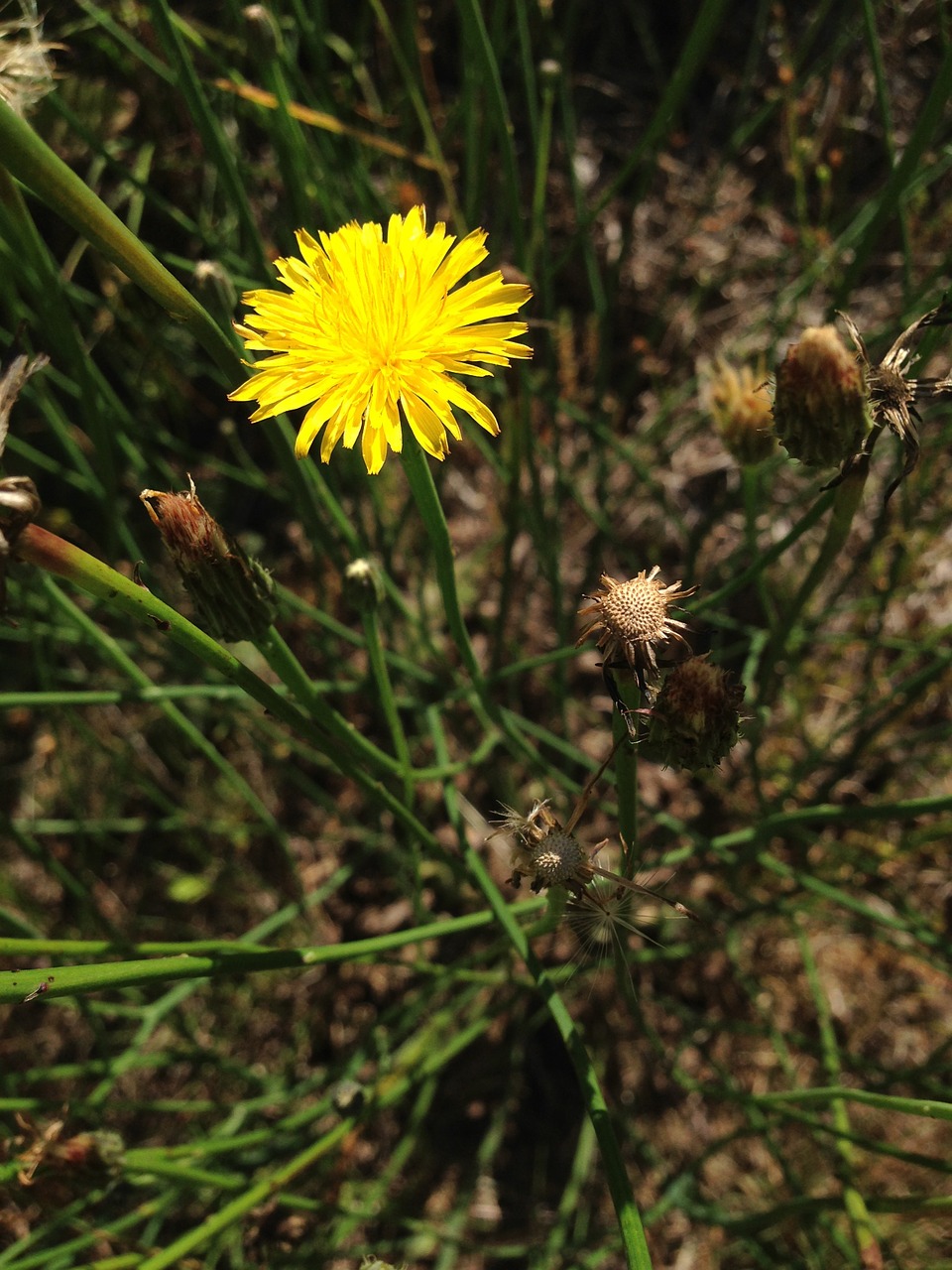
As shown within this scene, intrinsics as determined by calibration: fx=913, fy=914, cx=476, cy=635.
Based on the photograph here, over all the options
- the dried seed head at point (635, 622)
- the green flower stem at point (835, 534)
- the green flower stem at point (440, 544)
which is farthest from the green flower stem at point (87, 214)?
the green flower stem at point (835, 534)

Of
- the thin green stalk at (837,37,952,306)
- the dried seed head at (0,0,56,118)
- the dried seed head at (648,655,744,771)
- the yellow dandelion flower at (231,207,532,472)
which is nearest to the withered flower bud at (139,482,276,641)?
the yellow dandelion flower at (231,207,532,472)

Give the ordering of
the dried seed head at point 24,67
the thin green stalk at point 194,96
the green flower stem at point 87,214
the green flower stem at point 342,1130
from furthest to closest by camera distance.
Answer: the dried seed head at point 24,67 → the green flower stem at point 342,1130 → the thin green stalk at point 194,96 → the green flower stem at point 87,214

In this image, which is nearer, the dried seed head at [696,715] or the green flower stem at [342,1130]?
the dried seed head at [696,715]

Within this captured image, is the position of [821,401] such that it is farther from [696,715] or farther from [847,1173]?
[847,1173]

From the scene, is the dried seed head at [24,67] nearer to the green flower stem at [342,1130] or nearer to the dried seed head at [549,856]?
the dried seed head at [549,856]

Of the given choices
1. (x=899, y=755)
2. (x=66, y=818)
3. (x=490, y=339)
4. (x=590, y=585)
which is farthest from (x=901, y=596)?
(x=66, y=818)

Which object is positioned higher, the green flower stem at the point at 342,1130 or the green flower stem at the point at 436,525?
the green flower stem at the point at 436,525

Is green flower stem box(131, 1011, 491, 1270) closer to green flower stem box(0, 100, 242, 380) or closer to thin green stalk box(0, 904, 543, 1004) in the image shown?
thin green stalk box(0, 904, 543, 1004)
